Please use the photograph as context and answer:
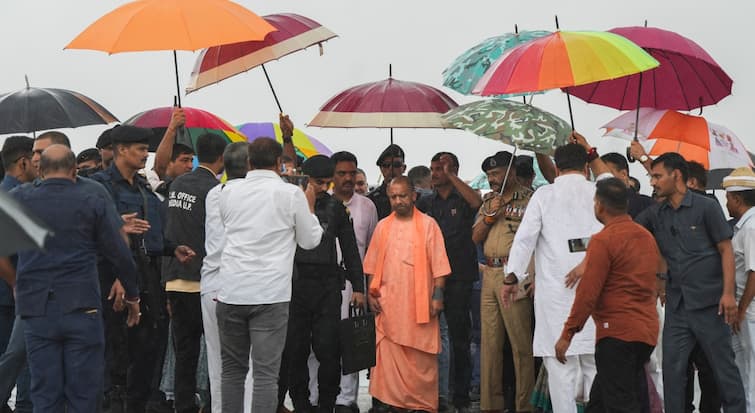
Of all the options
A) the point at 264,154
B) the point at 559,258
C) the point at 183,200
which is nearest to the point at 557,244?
the point at 559,258

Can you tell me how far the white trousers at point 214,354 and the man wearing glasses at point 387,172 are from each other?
2671mm

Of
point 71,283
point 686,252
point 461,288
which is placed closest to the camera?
point 71,283

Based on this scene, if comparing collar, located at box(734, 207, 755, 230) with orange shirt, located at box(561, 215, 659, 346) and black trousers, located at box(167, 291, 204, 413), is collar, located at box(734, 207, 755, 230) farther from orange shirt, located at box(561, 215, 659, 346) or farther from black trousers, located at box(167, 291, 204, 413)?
black trousers, located at box(167, 291, 204, 413)

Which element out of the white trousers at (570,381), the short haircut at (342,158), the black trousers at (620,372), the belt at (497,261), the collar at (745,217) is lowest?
the white trousers at (570,381)

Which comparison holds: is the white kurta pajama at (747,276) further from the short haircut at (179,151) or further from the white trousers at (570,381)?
the short haircut at (179,151)

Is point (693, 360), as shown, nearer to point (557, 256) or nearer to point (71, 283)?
point (557, 256)

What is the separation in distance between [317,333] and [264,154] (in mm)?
1941

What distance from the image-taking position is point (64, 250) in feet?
21.3

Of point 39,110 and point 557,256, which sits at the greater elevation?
point 39,110

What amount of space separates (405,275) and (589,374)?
166 centimetres

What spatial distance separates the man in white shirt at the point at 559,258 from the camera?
813 cm

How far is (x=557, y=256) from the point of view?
819 cm

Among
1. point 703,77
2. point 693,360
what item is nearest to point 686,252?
point 693,360

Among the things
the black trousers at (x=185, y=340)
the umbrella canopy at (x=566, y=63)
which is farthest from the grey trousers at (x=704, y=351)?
the black trousers at (x=185, y=340)
